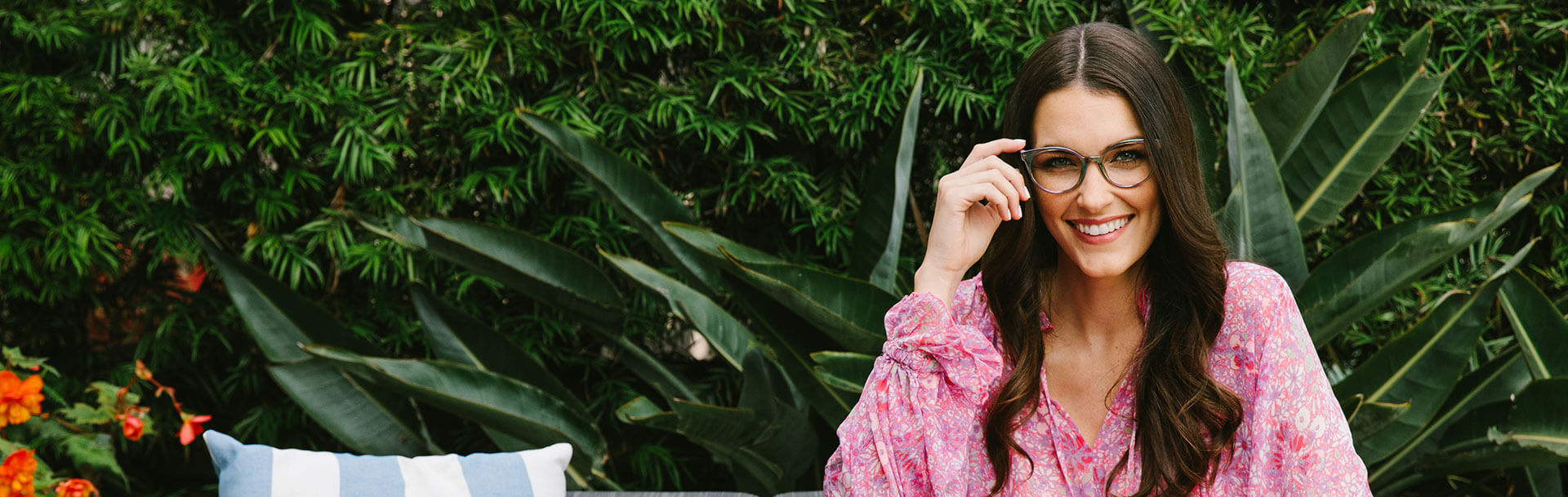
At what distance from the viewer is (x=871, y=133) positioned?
210 cm

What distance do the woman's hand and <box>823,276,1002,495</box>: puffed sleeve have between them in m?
0.04

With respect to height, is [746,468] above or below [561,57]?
below

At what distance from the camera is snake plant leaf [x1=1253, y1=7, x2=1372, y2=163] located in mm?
1757

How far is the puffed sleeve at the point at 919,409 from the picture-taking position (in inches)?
44.5

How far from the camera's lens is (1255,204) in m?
1.71

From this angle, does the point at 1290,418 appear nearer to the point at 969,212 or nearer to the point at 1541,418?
the point at 969,212

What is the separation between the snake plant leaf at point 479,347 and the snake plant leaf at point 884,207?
1.91 feet

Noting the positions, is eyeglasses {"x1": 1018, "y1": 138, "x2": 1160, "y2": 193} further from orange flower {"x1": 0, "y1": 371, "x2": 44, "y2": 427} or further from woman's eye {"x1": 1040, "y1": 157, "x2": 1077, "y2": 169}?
orange flower {"x1": 0, "y1": 371, "x2": 44, "y2": 427}

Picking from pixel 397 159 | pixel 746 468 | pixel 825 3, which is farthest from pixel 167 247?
pixel 825 3

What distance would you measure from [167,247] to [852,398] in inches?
57.5

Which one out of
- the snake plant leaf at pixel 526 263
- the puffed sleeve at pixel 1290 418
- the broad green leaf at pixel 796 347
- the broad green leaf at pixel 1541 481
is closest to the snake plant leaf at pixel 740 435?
the broad green leaf at pixel 796 347

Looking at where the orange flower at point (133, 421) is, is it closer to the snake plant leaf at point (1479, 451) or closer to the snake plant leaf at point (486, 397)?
the snake plant leaf at point (486, 397)

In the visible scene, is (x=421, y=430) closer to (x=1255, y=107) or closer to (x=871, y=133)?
(x=871, y=133)

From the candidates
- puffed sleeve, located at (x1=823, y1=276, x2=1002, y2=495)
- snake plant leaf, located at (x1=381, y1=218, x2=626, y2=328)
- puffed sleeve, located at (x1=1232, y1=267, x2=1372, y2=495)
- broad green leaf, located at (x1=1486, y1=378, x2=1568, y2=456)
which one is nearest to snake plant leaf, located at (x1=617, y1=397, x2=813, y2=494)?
snake plant leaf, located at (x1=381, y1=218, x2=626, y2=328)
